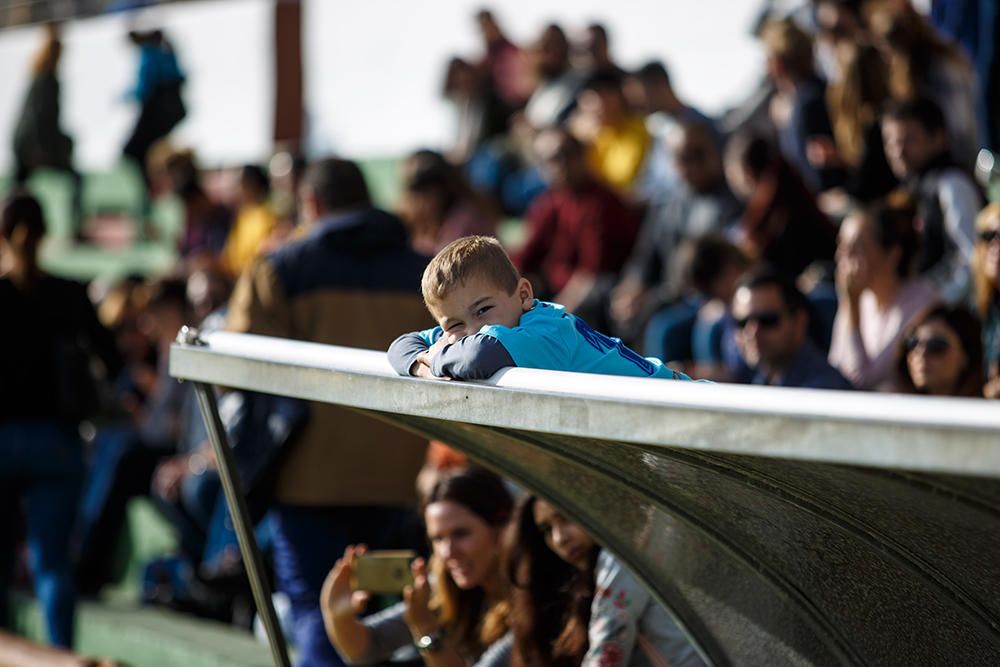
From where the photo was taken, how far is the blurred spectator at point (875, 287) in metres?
5.31

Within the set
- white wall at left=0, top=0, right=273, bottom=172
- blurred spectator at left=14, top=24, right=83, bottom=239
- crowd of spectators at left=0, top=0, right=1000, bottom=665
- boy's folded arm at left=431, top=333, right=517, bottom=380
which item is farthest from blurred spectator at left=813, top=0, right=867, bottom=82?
white wall at left=0, top=0, right=273, bottom=172

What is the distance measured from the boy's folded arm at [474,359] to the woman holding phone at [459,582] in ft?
5.54

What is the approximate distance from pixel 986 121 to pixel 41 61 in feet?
29.7

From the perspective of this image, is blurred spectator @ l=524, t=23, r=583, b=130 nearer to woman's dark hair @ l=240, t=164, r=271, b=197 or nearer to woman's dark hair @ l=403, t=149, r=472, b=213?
woman's dark hair @ l=240, t=164, r=271, b=197

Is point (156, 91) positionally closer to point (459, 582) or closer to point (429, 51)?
point (429, 51)

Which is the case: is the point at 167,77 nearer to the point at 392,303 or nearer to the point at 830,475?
the point at 392,303

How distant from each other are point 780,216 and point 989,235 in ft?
5.13

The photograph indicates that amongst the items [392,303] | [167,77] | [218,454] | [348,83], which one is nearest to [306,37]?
[348,83]

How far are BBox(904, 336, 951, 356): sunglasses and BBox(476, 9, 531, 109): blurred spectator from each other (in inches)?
286

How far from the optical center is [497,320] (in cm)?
270

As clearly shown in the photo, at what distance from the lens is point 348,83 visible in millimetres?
15109

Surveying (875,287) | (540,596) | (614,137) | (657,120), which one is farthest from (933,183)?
(614,137)

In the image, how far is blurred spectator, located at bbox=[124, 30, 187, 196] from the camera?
14.2m

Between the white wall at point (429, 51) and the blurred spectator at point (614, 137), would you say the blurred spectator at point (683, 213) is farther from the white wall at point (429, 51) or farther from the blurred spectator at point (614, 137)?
the white wall at point (429, 51)
